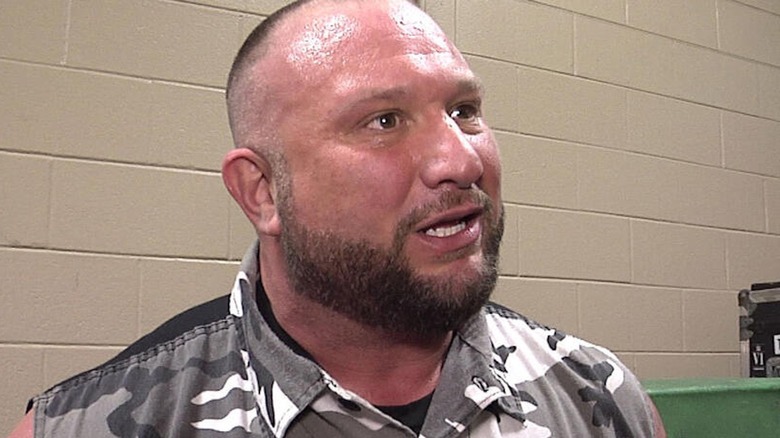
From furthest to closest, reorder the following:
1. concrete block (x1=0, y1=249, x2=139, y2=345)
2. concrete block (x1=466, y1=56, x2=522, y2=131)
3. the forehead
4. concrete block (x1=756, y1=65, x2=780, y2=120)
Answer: concrete block (x1=756, y1=65, x2=780, y2=120), concrete block (x1=466, y1=56, x2=522, y2=131), concrete block (x1=0, y1=249, x2=139, y2=345), the forehead

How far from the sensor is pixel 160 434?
113 cm

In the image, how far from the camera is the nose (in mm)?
1165

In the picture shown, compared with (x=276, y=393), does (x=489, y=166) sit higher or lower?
higher

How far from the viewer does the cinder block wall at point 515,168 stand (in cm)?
184

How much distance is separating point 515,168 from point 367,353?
126 cm

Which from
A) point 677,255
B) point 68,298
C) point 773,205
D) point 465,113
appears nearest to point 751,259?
point 773,205

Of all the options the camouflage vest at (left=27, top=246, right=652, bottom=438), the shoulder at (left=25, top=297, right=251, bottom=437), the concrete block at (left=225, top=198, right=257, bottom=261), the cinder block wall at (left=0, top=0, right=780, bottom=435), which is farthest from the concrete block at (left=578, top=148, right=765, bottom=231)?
the shoulder at (left=25, top=297, right=251, bottom=437)

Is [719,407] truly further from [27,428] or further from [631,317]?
[27,428]

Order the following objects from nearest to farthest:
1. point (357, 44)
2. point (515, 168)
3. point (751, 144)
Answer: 1. point (357, 44)
2. point (515, 168)
3. point (751, 144)

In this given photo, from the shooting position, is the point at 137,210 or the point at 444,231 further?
the point at 137,210

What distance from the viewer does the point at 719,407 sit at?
194 centimetres

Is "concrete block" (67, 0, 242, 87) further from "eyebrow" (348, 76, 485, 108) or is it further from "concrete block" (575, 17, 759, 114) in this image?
"concrete block" (575, 17, 759, 114)

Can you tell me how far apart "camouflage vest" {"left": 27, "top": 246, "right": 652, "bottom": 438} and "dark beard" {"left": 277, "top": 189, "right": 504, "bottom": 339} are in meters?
0.09

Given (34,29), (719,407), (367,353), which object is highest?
(34,29)
